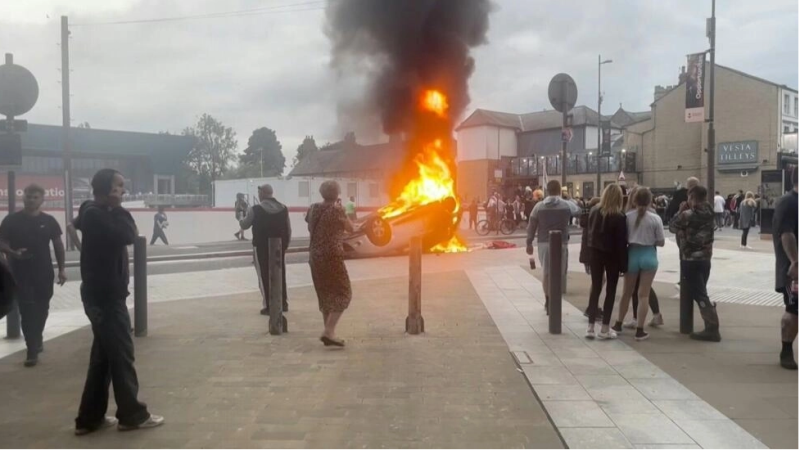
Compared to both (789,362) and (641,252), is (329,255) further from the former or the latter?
(789,362)

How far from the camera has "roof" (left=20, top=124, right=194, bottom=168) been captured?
3231 cm

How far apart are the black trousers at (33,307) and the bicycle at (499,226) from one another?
20.2 m

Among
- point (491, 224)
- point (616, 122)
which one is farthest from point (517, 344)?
point (616, 122)

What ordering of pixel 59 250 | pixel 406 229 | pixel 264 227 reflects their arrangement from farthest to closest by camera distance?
pixel 406 229 → pixel 264 227 → pixel 59 250

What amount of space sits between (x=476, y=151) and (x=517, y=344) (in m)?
47.4

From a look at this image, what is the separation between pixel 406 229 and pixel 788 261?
11.2 meters

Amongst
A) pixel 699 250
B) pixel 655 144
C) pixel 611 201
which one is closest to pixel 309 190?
pixel 655 144

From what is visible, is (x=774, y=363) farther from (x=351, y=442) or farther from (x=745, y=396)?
(x=351, y=442)

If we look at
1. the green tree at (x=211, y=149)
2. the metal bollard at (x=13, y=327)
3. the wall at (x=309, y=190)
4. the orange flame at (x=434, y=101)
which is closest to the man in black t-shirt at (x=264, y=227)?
the metal bollard at (x=13, y=327)

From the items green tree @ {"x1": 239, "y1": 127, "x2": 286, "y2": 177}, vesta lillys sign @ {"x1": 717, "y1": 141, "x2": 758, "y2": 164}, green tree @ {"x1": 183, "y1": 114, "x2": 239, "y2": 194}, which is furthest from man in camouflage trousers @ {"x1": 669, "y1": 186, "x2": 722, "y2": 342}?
green tree @ {"x1": 239, "y1": 127, "x2": 286, "y2": 177}

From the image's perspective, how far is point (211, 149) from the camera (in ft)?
199

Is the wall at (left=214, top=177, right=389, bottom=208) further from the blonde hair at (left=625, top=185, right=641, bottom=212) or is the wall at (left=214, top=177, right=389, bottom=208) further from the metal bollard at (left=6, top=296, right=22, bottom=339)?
the metal bollard at (left=6, top=296, right=22, bottom=339)

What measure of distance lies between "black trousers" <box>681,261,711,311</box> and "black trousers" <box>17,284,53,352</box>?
256 inches

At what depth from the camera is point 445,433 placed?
3.77m
